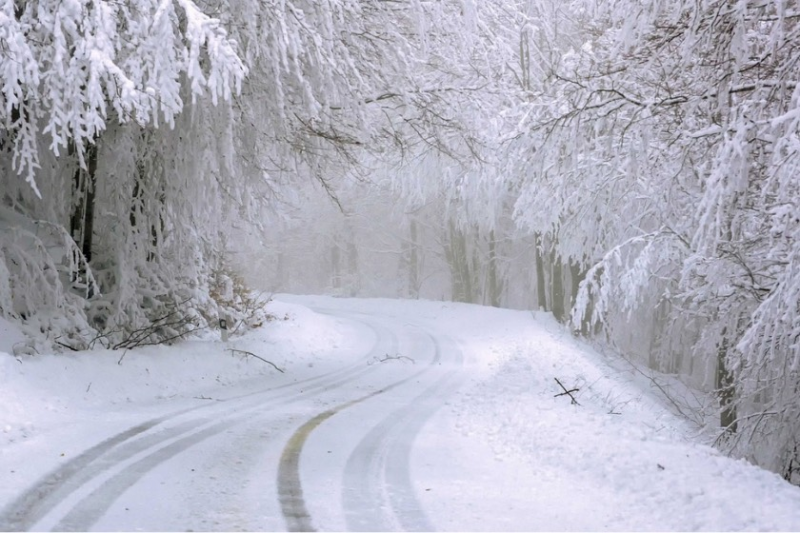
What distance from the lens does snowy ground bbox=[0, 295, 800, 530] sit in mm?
4910

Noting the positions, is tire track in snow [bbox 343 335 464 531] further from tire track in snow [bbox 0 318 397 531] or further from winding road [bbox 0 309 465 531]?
tire track in snow [bbox 0 318 397 531]

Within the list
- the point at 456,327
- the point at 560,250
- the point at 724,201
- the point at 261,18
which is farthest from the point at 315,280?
the point at 724,201

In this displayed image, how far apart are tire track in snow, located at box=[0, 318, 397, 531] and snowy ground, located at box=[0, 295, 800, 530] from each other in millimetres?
21

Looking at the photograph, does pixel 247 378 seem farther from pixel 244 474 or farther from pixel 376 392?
pixel 244 474

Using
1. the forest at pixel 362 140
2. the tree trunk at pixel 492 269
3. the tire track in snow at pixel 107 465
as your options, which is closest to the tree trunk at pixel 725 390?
the forest at pixel 362 140

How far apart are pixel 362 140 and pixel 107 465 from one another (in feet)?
25.7

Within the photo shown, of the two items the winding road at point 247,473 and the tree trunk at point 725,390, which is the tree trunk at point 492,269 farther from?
the winding road at point 247,473

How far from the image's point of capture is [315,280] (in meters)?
61.2

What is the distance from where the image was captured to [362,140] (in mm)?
12398

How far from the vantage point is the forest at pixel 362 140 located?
6.71m

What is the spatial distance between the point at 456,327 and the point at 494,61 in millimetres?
13930

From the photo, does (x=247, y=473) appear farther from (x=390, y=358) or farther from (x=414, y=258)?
(x=414, y=258)

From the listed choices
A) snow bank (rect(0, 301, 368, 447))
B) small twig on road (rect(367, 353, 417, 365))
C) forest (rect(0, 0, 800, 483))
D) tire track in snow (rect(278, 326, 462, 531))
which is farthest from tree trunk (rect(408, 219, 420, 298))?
tire track in snow (rect(278, 326, 462, 531))

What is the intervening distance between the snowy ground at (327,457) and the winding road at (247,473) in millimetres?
21
